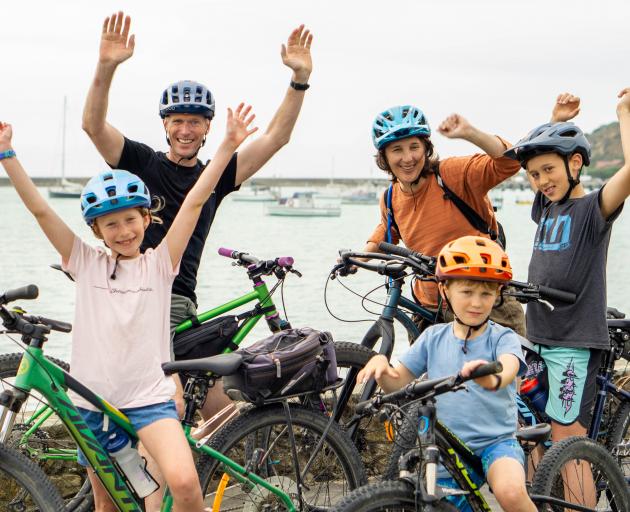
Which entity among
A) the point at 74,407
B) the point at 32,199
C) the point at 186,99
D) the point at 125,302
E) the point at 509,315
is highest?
the point at 186,99

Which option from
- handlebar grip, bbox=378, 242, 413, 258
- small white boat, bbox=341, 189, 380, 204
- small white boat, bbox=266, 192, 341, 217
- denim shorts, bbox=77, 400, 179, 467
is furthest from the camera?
small white boat, bbox=341, 189, 380, 204

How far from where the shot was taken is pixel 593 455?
3.99 metres

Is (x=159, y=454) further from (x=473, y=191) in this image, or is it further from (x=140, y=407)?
(x=473, y=191)

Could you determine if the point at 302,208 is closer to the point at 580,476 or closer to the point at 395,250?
the point at 395,250

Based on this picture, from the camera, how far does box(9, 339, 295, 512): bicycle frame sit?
3533 millimetres

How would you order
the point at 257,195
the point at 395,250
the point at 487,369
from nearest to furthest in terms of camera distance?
1. the point at 487,369
2. the point at 395,250
3. the point at 257,195

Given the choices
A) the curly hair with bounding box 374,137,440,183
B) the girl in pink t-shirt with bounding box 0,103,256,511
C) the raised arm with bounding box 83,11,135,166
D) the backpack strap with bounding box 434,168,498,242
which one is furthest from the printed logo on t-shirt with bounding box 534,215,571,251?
the raised arm with bounding box 83,11,135,166

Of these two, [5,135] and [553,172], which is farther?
[553,172]

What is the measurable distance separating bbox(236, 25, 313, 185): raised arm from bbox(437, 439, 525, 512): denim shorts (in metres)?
1.97

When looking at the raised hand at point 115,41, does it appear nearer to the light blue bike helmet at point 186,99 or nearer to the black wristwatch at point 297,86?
the light blue bike helmet at point 186,99

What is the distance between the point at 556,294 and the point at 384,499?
1.62 m

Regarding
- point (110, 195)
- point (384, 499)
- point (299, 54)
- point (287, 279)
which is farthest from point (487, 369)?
point (287, 279)

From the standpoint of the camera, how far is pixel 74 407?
357 cm

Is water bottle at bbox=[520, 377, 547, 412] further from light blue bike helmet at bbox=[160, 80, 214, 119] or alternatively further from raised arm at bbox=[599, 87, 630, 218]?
light blue bike helmet at bbox=[160, 80, 214, 119]
